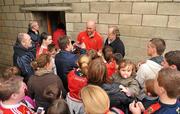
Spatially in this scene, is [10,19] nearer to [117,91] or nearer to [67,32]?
[67,32]

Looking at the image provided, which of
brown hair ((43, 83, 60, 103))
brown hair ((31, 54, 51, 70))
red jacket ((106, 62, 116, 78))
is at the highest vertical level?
brown hair ((31, 54, 51, 70))

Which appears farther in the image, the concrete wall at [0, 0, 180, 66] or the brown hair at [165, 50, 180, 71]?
the concrete wall at [0, 0, 180, 66]

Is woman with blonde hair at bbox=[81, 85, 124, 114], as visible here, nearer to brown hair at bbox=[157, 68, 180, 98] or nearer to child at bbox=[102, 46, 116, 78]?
brown hair at bbox=[157, 68, 180, 98]

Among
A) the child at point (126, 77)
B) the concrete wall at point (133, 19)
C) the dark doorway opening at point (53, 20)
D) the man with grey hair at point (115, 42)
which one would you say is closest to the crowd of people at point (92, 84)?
the child at point (126, 77)

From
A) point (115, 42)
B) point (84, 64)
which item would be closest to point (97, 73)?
point (84, 64)

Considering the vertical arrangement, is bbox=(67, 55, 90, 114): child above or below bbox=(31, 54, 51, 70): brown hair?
below

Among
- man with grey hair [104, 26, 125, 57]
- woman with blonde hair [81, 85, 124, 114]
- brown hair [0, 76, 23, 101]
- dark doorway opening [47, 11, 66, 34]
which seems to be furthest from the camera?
dark doorway opening [47, 11, 66, 34]

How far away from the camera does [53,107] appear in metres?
1.89

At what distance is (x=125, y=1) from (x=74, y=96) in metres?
2.61

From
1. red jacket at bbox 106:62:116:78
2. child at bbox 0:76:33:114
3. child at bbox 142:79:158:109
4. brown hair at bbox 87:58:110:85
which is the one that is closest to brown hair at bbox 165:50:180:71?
child at bbox 142:79:158:109

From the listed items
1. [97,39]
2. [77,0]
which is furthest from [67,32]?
[97,39]

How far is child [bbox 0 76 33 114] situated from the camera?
2.04 meters

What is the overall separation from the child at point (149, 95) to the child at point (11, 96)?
127 centimetres

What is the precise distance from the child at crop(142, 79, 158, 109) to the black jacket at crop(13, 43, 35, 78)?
2.01m
